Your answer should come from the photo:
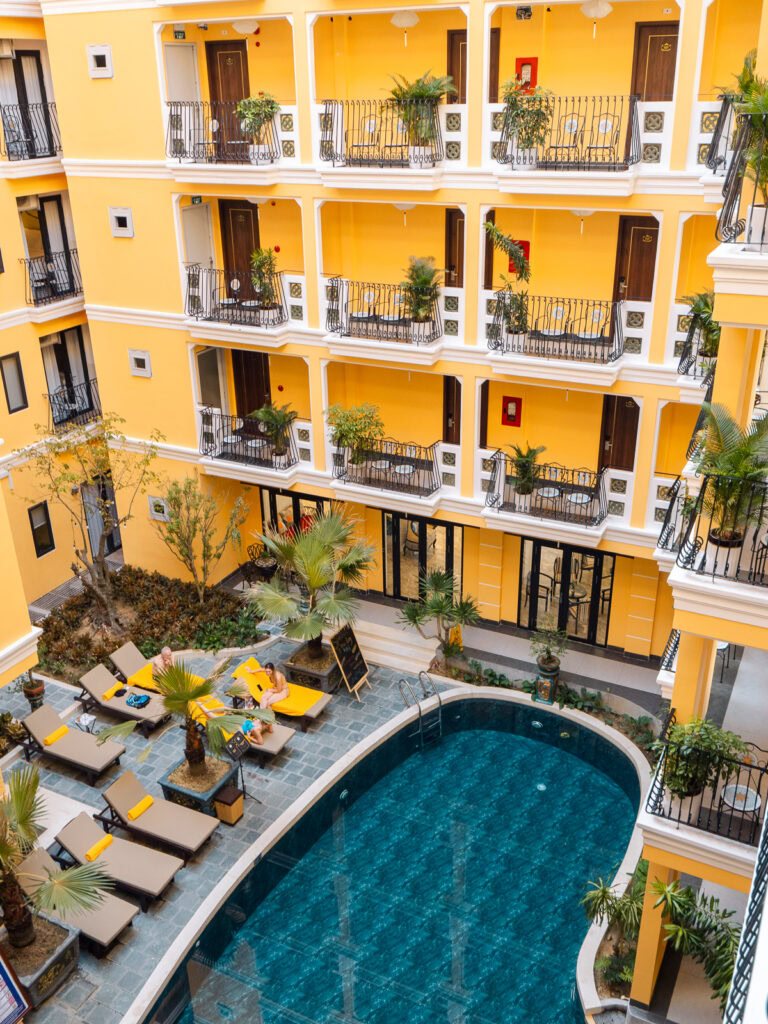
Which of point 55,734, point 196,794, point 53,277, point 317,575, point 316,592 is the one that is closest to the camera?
point 196,794

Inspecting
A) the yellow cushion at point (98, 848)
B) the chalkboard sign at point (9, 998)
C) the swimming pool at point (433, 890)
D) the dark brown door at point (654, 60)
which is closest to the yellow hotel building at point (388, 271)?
the dark brown door at point (654, 60)

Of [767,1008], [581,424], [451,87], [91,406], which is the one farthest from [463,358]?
[767,1008]

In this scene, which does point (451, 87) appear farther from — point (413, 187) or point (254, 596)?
point (254, 596)

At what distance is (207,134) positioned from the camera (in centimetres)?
1958

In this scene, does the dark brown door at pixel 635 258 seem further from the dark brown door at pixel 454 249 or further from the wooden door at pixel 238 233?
the wooden door at pixel 238 233

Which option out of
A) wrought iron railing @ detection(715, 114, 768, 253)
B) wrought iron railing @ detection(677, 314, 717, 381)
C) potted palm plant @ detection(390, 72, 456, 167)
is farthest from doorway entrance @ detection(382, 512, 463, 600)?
wrought iron railing @ detection(715, 114, 768, 253)

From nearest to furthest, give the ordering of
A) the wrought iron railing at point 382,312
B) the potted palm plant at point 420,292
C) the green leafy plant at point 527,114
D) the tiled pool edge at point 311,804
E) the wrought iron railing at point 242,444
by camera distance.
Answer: the tiled pool edge at point 311,804
the green leafy plant at point 527,114
the potted palm plant at point 420,292
the wrought iron railing at point 382,312
the wrought iron railing at point 242,444

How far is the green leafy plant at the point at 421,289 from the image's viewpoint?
1788cm

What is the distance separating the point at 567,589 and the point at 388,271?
7.82 metres

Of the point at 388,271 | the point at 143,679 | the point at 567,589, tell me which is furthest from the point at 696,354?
the point at 143,679

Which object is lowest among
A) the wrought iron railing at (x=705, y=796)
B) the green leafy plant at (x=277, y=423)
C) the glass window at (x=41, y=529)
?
the glass window at (x=41, y=529)

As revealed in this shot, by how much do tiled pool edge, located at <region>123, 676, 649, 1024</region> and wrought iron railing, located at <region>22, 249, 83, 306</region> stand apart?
512 inches

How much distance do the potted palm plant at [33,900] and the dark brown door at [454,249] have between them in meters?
12.1

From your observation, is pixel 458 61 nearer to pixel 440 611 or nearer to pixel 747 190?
pixel 747 190
